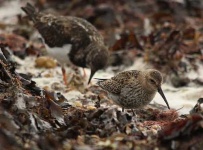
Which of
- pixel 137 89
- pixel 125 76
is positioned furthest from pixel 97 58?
pixel 137 89

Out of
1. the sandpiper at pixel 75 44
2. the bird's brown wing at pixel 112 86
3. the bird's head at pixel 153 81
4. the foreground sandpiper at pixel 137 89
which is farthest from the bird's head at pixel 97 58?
the bird's head at pixel 153 81

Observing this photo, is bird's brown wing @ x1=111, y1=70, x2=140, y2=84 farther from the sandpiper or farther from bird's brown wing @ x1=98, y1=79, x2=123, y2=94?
the sandpiper

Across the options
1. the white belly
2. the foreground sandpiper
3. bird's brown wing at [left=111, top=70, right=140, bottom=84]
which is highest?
the white belly

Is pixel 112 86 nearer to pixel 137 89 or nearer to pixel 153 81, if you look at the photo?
pixel 137 89

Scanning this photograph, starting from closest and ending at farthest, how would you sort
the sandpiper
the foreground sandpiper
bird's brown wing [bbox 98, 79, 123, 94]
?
the foreground sandpiper
bird's brown wing [bbox 98, 79, 123, 94]
the sandpiper

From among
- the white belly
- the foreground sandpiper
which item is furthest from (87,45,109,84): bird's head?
the foreground sandpiper

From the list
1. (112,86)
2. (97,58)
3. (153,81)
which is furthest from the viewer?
(97,58)
